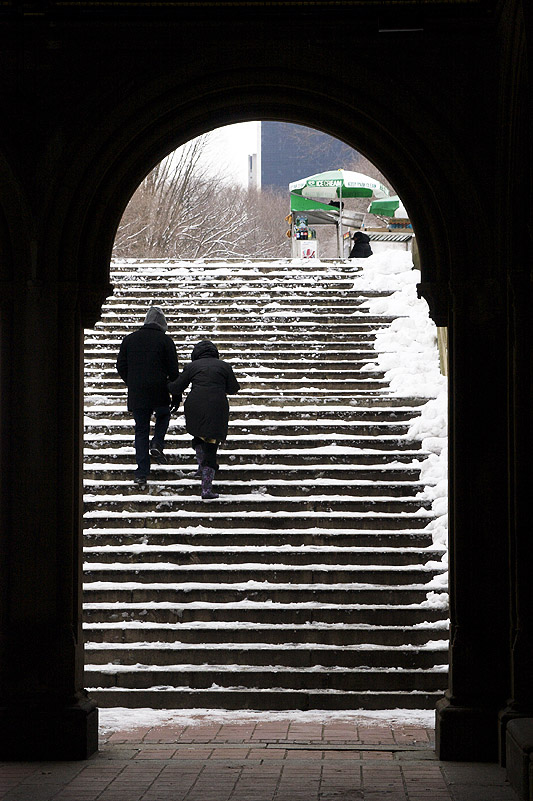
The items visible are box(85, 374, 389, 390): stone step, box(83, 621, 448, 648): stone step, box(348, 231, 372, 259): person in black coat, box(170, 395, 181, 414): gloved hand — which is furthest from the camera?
box(348, 231, 372, 259): person in black coat

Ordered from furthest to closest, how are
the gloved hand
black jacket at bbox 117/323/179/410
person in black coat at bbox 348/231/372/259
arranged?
person in black coat at bbox 348/231/372/259, the gloved hand, black jacket at bbox 117/323/179/410

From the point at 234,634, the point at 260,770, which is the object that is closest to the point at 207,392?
the point at 234,634

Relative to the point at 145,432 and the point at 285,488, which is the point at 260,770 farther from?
the point at 145,432

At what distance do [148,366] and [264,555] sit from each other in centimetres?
259

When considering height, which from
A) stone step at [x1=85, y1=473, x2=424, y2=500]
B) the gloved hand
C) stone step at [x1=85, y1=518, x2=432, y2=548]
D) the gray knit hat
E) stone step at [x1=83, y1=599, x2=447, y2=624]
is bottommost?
stone step at [x1=83, y1=599, x2=447, y2=624]

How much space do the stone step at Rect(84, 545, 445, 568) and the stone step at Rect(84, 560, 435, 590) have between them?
100 mm

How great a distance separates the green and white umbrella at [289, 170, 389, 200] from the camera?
85.3 feet

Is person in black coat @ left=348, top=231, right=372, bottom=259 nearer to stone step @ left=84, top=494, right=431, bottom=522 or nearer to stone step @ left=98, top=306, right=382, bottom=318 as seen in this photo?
stone step @ left=98, top=306, right=382, bottom=318
